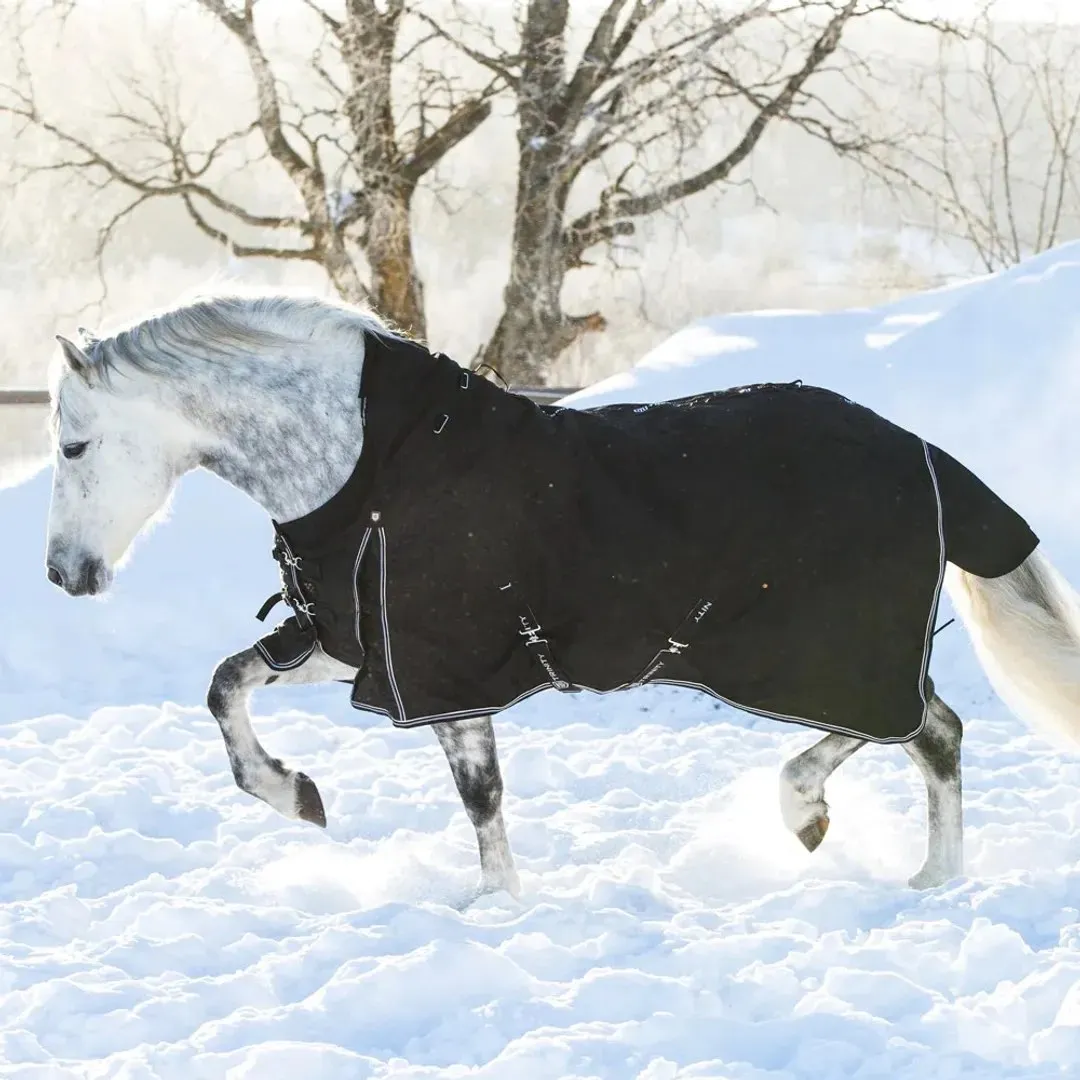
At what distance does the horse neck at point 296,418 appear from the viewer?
3338 mm

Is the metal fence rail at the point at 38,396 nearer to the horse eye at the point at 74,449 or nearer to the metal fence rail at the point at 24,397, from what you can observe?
the metal fence rail at the point at 24,397

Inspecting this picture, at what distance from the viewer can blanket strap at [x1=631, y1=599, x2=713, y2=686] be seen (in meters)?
3.43

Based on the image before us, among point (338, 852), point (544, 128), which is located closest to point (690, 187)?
point (544, 128)

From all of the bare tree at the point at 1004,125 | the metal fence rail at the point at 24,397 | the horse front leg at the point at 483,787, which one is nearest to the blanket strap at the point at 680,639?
the horse front leg at the point at 483,787

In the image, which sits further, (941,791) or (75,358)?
(941,791)

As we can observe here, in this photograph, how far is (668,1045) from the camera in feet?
8.82

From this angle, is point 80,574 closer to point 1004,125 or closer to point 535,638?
point 535,638

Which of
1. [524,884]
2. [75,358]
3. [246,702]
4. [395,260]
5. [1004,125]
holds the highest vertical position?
[1004,125]

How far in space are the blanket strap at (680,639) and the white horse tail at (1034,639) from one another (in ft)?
2.56

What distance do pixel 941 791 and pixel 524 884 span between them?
1110mm

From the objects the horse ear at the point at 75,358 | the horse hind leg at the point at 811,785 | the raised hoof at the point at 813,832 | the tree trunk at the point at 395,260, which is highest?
the tree trunk at the point at 395,260

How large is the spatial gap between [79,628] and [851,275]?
14.8 meters

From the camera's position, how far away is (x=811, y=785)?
3734 millimetres

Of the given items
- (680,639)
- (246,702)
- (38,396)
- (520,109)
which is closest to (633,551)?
(680,639)
